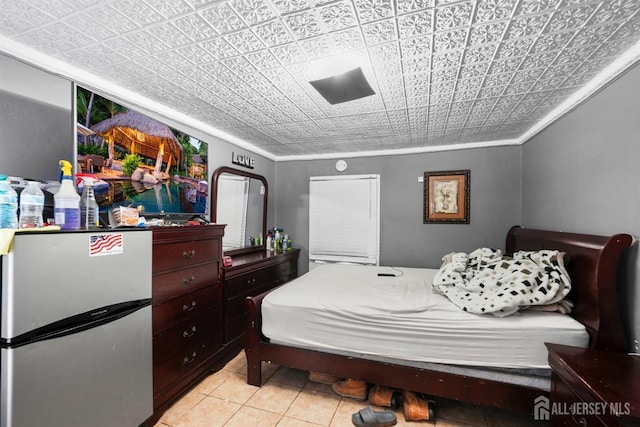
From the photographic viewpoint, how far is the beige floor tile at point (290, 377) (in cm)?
237


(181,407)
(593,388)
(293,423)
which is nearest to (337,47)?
(593,388)

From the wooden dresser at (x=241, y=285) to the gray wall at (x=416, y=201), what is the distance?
110 cm

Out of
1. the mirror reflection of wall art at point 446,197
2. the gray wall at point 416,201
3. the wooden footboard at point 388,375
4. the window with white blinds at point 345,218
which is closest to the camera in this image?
the wooden footboard at point 388,375

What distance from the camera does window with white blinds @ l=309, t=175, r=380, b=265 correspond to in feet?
13.5

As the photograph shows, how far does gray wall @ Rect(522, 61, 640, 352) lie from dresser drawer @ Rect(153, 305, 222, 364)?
304 cm

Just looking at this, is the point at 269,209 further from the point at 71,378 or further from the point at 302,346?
the point at 71,378

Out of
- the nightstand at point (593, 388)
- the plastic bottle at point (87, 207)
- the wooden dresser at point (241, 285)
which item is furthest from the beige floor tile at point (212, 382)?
the nightstand at point (593, 388)

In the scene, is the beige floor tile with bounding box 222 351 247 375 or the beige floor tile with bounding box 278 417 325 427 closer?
the beige floor tile with bounding box 278 417 325 427

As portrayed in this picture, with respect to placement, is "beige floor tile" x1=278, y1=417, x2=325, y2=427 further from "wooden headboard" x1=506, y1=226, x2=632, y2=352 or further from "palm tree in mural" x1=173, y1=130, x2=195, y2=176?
"palm tree in mural" x1=173, y1=130, x2=195, y2=176

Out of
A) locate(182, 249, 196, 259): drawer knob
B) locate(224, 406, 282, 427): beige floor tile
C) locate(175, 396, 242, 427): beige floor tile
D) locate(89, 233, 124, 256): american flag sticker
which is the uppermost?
locate(89, 233, 124, 256): american flag sticker

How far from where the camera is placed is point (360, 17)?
134 centimetres

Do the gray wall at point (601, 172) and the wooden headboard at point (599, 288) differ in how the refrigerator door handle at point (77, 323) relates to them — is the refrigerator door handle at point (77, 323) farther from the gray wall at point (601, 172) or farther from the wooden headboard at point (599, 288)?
the gray wall at point (601, 172)

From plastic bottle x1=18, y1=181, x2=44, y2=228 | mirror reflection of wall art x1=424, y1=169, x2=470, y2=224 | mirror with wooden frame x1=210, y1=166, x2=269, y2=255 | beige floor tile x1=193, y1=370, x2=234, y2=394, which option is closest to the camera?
plastic bottle x1=18, y1=181, x2=44, y2=228

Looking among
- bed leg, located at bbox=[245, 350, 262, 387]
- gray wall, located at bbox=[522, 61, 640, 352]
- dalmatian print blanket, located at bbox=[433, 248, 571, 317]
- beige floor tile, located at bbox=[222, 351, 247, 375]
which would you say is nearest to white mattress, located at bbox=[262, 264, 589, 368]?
dalmatian print blanket, located at bbox=[433, 248, 571, 317]
